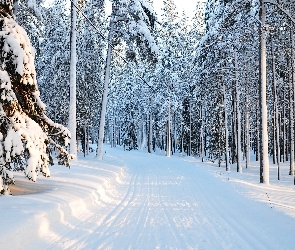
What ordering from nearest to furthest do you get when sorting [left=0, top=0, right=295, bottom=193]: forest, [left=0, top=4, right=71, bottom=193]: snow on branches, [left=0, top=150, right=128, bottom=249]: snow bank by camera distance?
[left=0, top=150, right=128, bottom=249]: snow bank
[left=0, top=4, right=71, bottom=193]: snow on branches
[left=0, top=0, right=295, bottom=193]: forest

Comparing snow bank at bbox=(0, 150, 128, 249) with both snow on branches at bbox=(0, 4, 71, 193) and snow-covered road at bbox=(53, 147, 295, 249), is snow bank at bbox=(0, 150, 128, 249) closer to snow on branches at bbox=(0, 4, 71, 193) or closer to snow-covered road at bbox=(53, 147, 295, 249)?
snow-covered road at bbox=(53, 147, 295, 249)

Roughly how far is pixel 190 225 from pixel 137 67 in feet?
63.1

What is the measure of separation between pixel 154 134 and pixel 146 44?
134ft

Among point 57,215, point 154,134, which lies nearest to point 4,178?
point 57,215

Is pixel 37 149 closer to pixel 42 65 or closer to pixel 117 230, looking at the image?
pixel 117 230

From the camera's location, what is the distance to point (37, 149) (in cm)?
684

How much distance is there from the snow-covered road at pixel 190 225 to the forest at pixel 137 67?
86.5 inches

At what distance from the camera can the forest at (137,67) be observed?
692 cm

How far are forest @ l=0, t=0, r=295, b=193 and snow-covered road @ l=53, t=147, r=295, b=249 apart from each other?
2196 millimetres

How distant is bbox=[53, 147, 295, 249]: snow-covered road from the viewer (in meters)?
5.20

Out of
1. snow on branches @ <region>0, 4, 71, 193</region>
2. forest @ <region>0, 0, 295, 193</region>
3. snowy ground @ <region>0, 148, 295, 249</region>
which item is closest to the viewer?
snowy ground @ <region>0, 148, 295, 249</region>

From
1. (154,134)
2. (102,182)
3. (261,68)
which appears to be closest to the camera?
(102,182)

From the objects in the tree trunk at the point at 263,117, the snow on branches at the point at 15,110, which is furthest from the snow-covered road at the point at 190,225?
the tree trunk at the point at 263,117

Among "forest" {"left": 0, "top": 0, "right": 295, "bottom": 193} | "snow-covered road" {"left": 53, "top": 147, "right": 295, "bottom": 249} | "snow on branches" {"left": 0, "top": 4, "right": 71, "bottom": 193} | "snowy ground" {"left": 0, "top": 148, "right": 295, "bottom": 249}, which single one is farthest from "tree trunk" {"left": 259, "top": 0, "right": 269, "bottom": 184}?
"snow on branches" {"left": 0, "top": 4, "right": 71, "bottom": 193}
